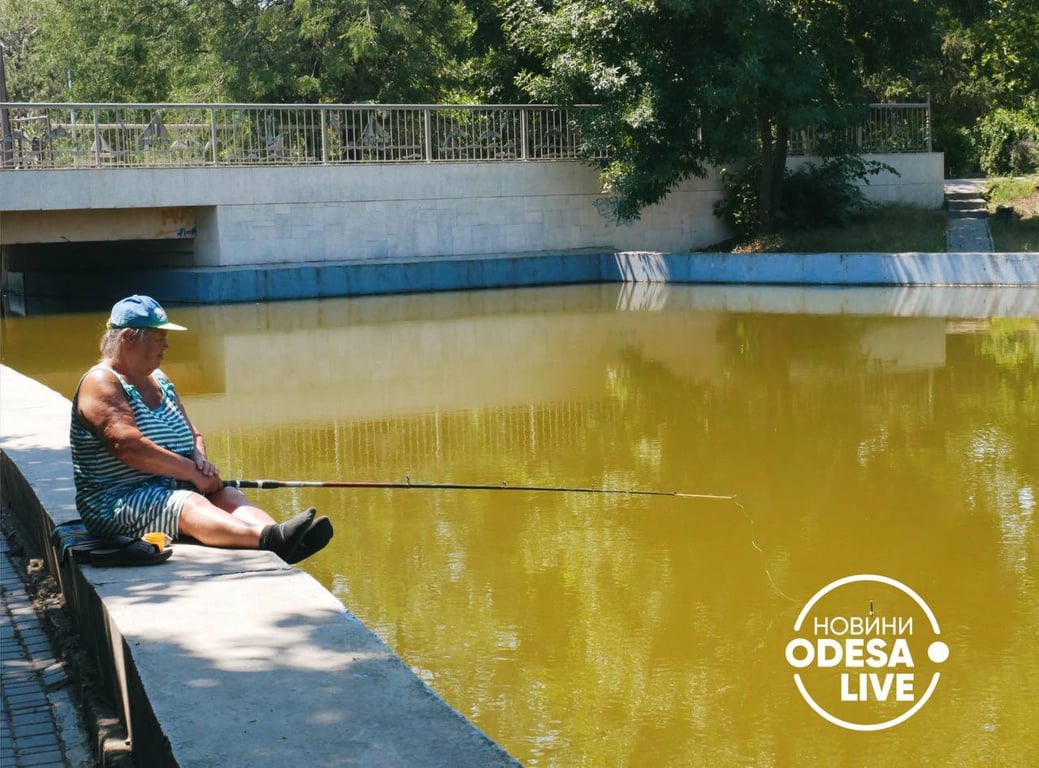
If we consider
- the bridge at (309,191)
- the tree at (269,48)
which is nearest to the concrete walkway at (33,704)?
the bridge at (309,191)

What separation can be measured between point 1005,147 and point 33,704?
111 ft

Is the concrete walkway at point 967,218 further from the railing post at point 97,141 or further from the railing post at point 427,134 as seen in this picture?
the railing post at point 97,141

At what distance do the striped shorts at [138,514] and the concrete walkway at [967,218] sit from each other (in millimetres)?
18215

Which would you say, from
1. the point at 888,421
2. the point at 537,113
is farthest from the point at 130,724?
the point at 537,113

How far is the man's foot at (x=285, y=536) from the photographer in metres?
5.14

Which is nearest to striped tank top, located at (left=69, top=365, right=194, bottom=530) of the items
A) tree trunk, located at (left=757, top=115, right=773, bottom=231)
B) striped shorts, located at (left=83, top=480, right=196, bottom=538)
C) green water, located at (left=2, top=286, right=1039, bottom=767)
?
striped shorts, located at (left=83, top=480, right=196, bottom=538)

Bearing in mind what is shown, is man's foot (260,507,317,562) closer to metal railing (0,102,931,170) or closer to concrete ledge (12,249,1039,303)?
concrete ledge (12,249,1039,303)

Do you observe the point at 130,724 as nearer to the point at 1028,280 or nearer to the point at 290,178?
the point at 1028,280

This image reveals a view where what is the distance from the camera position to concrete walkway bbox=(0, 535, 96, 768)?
405 cm

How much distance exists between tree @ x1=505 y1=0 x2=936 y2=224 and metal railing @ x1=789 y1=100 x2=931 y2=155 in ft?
9.53

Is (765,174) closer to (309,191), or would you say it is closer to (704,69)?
(704,69)

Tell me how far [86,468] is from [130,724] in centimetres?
170

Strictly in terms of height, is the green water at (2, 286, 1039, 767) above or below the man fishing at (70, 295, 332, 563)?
below

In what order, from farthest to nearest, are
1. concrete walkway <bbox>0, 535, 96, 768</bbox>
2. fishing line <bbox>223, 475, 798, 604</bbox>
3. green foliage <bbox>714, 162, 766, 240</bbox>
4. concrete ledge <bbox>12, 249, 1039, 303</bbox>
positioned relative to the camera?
green foliage <bbox>714, 162, 766, 240</bbox>
concrete ledge <bbox>12, 249, 1039, 303</bbox>
fishing line <bbox>223, 475, 798, 604</bbox>
concrete walkway <bbox>0, 535, 96, 768</bbox>
